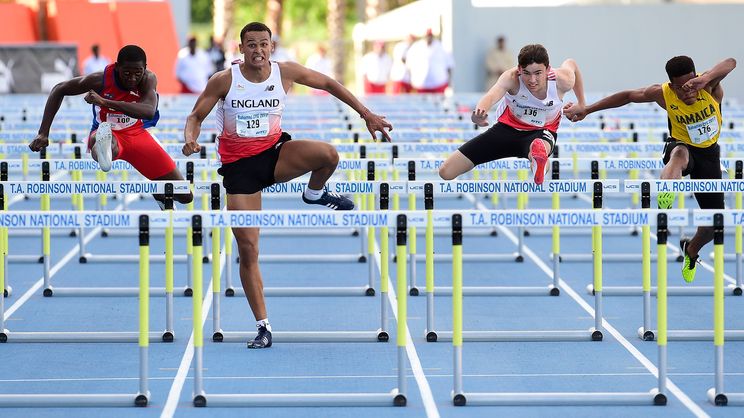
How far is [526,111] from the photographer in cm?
934

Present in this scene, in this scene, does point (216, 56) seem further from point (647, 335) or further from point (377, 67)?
point (647, 335)

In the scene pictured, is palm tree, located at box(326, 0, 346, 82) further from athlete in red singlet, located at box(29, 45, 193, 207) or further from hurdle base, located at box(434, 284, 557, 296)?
athlete in red singlet, located at box(29, 45, 193, 207)

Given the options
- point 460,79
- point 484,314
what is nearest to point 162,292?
point 484,314

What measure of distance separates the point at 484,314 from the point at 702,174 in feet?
6.20

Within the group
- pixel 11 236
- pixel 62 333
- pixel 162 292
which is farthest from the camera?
pixel 11 236

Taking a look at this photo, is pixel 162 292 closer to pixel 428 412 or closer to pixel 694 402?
pixel 428 412

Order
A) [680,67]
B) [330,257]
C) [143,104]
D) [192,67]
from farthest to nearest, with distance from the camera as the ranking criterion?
[192,67] → [330,257] → [680,67] → [143,104]

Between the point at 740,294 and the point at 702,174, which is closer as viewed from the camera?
the point at 702,174

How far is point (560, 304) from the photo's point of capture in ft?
33.6

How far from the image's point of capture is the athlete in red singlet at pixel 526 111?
8852 mm

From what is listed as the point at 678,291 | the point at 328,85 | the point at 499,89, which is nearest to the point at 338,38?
the point at 678,291

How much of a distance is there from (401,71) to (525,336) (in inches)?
811

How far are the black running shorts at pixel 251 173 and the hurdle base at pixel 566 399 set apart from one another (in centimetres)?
197

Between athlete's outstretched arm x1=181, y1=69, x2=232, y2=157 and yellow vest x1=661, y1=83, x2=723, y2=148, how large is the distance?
314 centimetres
